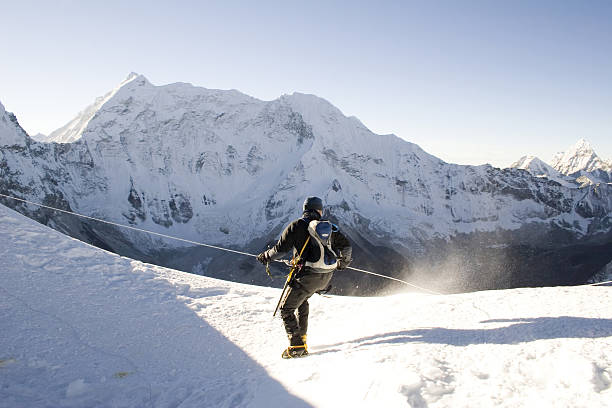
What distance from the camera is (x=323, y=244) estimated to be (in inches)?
253

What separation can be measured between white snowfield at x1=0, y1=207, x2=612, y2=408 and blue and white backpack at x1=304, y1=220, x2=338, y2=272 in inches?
50.3

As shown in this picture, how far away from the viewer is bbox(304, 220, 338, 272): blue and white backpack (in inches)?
250

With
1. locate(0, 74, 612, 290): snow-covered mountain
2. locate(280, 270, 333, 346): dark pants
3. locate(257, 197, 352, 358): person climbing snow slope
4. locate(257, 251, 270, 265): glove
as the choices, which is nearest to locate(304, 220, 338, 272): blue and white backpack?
locate(257, 197, 352, 358): person climbing snow slope

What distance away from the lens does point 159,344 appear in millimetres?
6086

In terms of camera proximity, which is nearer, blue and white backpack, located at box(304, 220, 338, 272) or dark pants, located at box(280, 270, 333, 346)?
blue and white backpack, located at box(304, 220, 338, 272)

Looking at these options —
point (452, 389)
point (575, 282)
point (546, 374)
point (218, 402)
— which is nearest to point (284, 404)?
point (218, 402)

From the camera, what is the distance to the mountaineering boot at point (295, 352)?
19.6ft

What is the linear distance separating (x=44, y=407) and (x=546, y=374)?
5434 mm

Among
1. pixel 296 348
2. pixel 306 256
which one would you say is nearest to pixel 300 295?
pixel 306 256

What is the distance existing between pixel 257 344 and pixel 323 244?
2.04 meters

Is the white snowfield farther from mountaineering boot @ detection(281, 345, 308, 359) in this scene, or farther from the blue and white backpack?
the blue and white backpack

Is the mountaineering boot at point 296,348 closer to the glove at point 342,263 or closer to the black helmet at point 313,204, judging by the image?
the glove at point 342,263

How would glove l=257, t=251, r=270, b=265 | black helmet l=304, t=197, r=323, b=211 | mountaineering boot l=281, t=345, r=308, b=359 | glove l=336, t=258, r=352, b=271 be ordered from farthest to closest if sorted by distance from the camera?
1. glove l=257, t=251, r=270, b=265
2. glove l=336, t=258, r=352, b=271
3. black helmet l=304, t=197, r=323, b=211
4. mountaineering boot l=281, t=345, r=308, b=359

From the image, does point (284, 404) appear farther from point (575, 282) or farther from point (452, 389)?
point (575, 282)
